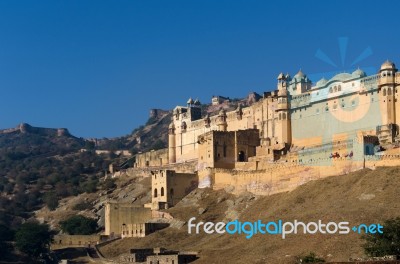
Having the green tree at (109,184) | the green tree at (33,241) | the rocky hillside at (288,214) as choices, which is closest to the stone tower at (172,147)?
the green tree at (109,184)

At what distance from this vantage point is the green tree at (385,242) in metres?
34.9

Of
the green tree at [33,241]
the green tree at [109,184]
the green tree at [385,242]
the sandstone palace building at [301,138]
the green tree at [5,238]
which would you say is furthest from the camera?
the green tree at [109,184]

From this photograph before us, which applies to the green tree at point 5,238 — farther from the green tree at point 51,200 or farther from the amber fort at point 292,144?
the green tree at point 51,200

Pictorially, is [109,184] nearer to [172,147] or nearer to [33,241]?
[172,147]

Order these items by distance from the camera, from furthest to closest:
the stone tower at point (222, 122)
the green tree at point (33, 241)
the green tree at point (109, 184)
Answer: the green tree at point (109, 184)
the stone tower at point (222, 122)
the green tree at point (33, 241)

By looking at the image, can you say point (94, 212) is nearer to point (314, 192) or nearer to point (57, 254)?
point (57, 254)

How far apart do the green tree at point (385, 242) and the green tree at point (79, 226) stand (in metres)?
35.8

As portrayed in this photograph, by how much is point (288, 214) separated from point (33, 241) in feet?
75.6

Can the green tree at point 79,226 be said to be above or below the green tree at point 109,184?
below

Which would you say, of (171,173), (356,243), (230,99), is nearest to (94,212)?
(171,173)

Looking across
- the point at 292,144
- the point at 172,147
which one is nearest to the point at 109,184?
the point at 172,147

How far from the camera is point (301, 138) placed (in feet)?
217

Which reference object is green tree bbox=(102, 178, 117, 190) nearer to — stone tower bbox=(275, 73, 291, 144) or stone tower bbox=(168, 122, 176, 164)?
stone tower bbox=(168, 122, 176, 164)

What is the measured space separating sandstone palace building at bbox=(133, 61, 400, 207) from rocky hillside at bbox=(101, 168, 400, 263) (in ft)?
3.99
